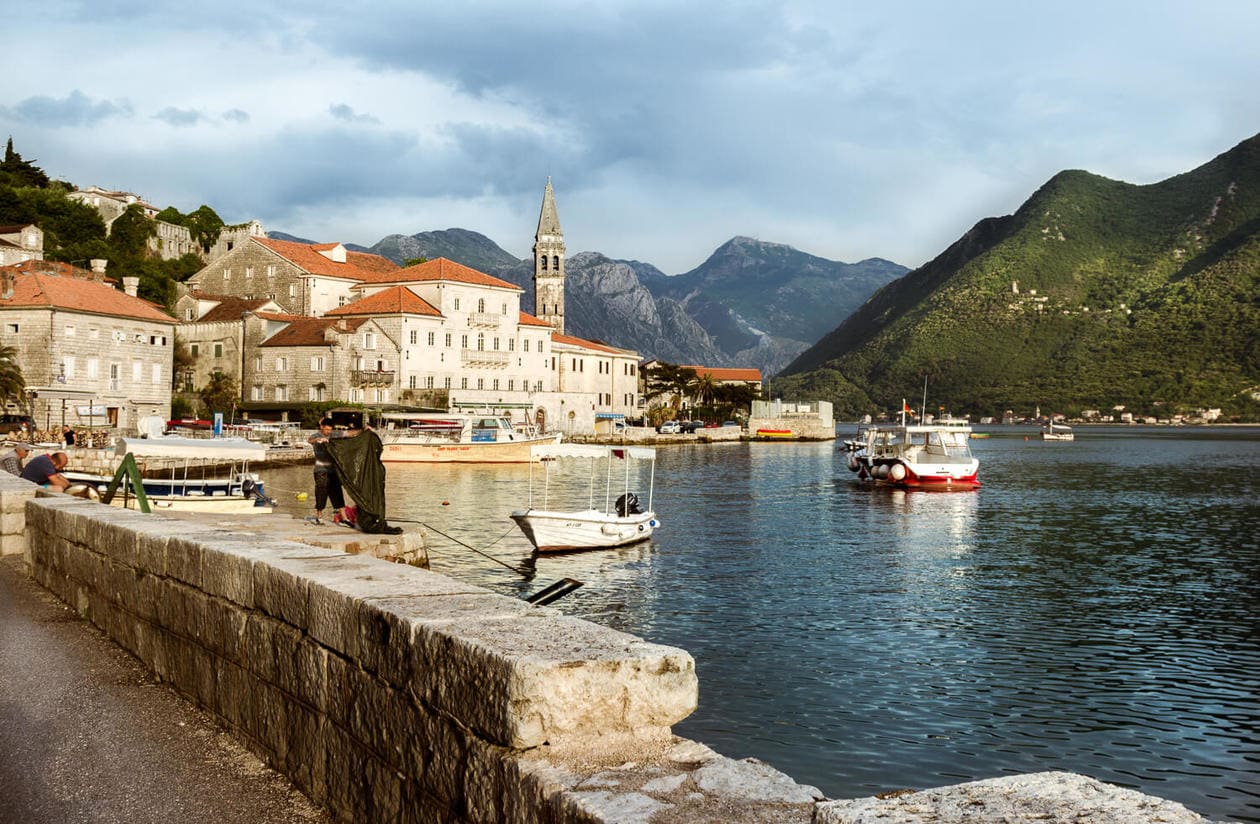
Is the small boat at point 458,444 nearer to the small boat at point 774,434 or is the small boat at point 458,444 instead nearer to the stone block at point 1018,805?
the small boat at point 774,434

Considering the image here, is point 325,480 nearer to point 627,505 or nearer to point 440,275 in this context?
point 627,505

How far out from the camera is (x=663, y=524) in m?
38.7

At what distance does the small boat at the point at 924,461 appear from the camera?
2270 inches

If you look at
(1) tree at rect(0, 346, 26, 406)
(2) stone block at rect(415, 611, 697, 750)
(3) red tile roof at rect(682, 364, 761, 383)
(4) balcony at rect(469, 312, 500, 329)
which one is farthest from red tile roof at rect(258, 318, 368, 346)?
(2) stone block at rect(415, 611, 697, 750)

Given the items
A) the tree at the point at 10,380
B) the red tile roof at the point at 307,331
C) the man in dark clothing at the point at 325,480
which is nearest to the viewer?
the man in dark clothing at the point at 325,480

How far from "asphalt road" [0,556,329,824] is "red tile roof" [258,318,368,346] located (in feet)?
264

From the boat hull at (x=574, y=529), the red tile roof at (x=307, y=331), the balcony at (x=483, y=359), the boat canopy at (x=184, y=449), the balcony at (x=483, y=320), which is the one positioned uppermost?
the balcony at (x=483, y=320)

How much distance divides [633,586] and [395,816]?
20170mm

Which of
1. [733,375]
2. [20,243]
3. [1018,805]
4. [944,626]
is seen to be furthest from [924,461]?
[733,375]

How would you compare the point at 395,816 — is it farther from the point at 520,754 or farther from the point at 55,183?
the point at 55,183

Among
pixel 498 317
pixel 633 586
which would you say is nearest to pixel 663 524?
pixel 633 586

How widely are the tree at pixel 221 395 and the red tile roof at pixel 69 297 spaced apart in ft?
46.8

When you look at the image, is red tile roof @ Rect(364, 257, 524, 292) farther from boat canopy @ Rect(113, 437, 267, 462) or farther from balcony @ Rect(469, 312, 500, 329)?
boat canopy @ Rect(113, 437, 267, 462)

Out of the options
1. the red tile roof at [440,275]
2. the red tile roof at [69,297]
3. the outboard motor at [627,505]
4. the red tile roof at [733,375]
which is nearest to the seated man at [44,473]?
the outboard motor at [627,505]
